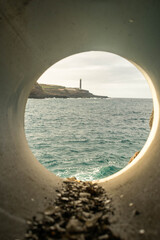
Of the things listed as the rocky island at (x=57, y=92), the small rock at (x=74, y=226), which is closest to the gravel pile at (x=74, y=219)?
the small rock at (x=74, y=226)

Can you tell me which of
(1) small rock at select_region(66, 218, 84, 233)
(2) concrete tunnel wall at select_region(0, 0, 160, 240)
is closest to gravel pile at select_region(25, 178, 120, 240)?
(1) small rock at select_region(66, 218, 84, 233)

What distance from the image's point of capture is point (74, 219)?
2.72 metres

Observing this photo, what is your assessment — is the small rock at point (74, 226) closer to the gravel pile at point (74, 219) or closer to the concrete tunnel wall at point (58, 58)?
the gravel pile at point (74, 219)

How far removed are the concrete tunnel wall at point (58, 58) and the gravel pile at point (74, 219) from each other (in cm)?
15

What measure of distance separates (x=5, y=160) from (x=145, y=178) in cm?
222

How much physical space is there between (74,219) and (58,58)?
9.47 feet

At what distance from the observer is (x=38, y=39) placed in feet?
10.1

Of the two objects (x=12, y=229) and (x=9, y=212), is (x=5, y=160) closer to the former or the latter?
(x=9, y=212)

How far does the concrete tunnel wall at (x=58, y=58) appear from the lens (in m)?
2.51

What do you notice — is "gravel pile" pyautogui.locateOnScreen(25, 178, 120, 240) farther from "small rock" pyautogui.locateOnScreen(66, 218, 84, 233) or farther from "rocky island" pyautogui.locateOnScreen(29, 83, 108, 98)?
"rocky island" pyautogui.locateOnScreen(29, 83, 108, 98)

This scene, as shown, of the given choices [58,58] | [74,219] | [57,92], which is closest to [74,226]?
[74,219]

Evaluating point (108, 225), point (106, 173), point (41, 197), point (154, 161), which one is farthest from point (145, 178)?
point (106, 173)

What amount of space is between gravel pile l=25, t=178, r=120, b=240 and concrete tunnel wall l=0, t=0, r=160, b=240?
0.48ft

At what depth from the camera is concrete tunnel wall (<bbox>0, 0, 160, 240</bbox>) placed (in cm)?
251
